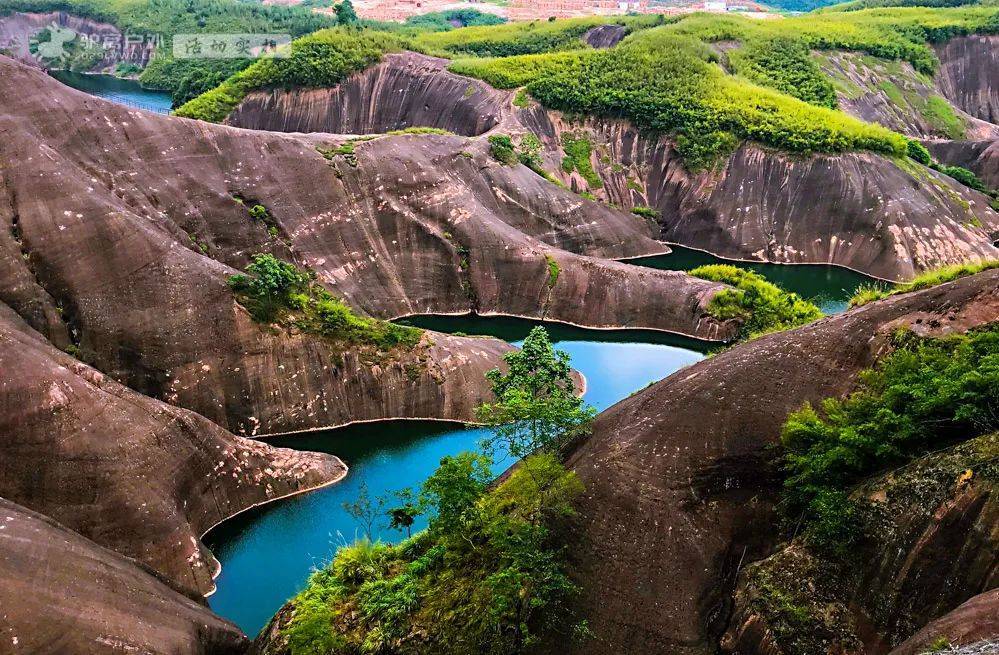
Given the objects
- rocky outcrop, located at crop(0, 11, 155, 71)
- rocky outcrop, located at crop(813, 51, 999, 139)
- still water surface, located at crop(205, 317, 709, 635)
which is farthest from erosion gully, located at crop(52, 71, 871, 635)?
rocky outcrop, located at crop(0, 11, 155, 71)

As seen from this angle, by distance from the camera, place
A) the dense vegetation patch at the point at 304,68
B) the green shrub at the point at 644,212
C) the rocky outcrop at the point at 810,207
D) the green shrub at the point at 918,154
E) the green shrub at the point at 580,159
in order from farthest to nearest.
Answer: the dense vegetation patch at the point at 304,68 < the green shrub at the point at 918,154 < the green shrub at the point at 580,159 < the green shrub at the point at 644,212 < the rocky outcrop at the point at 810,207

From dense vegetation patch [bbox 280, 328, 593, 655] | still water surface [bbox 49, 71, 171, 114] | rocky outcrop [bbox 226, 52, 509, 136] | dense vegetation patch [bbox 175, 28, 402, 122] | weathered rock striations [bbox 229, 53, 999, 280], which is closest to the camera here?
dense vegetation patch [bbox 280, 328, 593, 655]

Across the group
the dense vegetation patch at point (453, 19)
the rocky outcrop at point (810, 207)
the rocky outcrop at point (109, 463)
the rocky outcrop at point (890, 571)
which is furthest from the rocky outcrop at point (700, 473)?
the dense vegetation patch at point (453, 19)

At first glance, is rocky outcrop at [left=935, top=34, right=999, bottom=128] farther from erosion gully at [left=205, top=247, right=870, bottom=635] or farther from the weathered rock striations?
erosion gully at [left=205, top=247, right=870, bottom=635]

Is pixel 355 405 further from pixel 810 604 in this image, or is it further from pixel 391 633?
pixel 810 604

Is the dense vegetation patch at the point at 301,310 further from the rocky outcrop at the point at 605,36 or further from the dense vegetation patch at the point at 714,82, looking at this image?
the rocky outcrop at the point at 605,36
